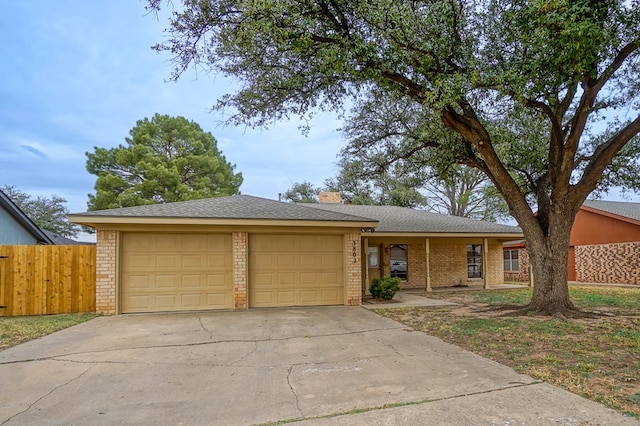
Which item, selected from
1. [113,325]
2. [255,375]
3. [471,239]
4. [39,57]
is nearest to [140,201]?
[39,57]

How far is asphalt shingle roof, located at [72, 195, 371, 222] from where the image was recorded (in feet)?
29.5

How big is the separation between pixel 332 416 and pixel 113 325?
20.0ft

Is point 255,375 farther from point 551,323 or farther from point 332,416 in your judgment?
point 551,323

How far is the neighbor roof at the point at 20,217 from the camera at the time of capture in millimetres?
12078

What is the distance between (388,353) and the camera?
17.4 feet

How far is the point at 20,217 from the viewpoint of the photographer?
13320 millimetres

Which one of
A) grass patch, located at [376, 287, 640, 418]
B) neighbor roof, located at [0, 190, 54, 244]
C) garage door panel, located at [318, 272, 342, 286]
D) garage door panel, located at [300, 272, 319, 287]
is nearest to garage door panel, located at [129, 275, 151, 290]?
garage door panel, located at [300, 272, 319, 287]

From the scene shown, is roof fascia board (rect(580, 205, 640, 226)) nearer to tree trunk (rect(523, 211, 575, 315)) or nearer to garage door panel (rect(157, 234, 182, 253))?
tree trunk (rect(523, 211, 575, 315))

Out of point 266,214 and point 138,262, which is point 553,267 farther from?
point 138,262

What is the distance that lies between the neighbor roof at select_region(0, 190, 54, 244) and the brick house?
2338 centimetres

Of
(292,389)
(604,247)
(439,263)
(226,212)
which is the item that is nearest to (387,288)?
(226,212)

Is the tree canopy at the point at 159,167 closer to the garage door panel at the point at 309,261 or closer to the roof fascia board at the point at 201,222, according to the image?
the roof fascia board at the point at 201,222

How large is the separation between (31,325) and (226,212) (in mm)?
4526

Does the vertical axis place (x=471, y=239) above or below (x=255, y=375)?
above
